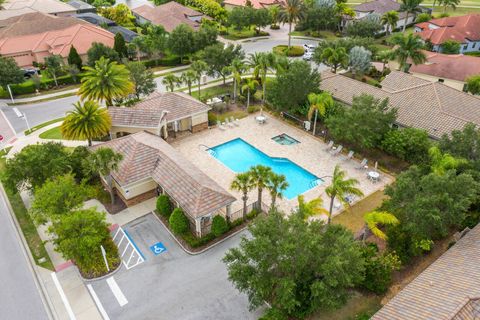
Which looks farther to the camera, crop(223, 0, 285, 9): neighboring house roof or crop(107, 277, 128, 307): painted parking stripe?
crop(223, 0, 285, 9): neighboring house roof

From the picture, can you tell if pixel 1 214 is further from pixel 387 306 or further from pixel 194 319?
pixel 387 306

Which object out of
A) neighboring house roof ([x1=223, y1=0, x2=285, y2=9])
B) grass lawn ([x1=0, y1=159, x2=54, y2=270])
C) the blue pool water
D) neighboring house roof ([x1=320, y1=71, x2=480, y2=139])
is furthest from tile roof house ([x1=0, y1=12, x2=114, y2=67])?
neighboring house roof ([x1=320, y1=71, x2=480, y2=139])

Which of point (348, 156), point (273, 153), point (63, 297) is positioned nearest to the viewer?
point (63, 297)

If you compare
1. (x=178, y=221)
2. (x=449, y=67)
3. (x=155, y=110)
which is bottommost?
(x=178, y=221)

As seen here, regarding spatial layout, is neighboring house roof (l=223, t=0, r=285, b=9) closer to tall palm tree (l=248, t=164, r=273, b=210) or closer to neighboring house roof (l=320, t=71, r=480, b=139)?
neighboring house roof (l=320, t=71, r=480, b=139)

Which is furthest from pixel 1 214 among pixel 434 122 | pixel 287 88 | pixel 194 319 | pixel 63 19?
pixel 63 19

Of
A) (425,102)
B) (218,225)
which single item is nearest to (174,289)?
(218,225)

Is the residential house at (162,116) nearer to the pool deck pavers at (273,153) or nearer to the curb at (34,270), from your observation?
the pool deck pavers at (273,153)

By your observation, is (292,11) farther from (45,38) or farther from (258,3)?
(45,38)
